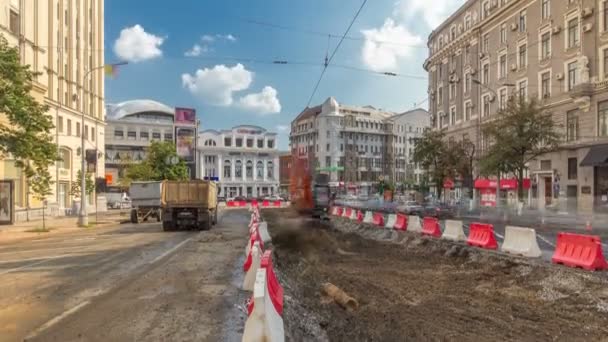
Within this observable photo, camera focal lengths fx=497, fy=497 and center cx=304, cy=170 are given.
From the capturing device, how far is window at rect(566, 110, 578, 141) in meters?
36.6

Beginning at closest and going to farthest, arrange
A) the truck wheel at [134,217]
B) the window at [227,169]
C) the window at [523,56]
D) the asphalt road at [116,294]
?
the asphalt road at [116,294]
the truck wheel at [134,217]
the window at [523,56]
the window at [227,169]

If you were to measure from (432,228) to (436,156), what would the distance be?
29604 millimetres

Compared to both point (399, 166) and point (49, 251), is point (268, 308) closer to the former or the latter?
point (49, 251)

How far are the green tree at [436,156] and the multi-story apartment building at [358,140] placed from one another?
178 ft

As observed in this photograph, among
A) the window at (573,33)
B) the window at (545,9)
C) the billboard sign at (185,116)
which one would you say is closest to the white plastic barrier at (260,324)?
the window at (573,33)

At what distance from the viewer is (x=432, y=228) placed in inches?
776

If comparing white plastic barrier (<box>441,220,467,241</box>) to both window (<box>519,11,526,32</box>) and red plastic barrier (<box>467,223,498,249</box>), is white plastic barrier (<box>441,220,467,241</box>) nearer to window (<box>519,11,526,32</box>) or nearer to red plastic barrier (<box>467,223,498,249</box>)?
red plastic barrier (<box>467,223,498,249</box>)

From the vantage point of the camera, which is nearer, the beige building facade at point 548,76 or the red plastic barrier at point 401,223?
the red plastic barrier at point 401,223

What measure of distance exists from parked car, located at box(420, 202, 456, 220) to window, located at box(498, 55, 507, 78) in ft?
51.6

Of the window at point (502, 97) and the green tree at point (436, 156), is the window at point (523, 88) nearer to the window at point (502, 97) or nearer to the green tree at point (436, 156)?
the window at point (502, 97)

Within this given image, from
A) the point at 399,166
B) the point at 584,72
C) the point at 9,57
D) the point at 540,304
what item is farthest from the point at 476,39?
the point at 399,166

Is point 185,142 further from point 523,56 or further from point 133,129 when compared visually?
point 133,129

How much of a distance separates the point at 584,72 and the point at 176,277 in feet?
113

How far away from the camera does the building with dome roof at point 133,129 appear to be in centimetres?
9725
